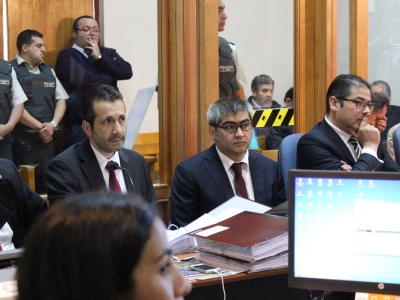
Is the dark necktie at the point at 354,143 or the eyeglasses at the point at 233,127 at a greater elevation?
the eyeglasses at the point at 233,127

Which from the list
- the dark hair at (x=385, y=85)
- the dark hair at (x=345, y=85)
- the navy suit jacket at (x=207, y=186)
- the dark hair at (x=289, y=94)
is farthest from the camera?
the dark hair at (x=385, y=85)

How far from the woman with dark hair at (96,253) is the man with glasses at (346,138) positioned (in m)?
2.68

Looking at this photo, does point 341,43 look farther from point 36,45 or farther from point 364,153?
point 36,45

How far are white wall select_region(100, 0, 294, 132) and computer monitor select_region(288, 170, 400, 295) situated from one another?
2602 millimetres

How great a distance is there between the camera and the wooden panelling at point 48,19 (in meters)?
4.10

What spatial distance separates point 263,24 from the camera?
199 inches

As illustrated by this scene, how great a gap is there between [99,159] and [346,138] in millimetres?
1307

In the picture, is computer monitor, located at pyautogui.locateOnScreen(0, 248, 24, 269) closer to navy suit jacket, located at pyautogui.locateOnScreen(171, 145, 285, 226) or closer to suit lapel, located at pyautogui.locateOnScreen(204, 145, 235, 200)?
navy suit jacket, located at pyautogui.locateOnScreen(171, 145, 285, 226)

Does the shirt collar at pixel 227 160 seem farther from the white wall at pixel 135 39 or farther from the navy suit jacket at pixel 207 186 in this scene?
the white wall at pixel 135 39

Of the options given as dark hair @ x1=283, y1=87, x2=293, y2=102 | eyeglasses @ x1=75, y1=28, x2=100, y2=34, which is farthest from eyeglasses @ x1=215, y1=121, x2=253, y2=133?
dark hair @ x1=283, y1=87, x2=293, y2=102

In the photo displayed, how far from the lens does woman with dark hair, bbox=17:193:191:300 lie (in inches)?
37.6

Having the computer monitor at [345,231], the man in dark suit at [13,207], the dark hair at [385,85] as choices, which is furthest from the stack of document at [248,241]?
the dark hair at [385,85]

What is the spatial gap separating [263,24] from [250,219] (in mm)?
2827

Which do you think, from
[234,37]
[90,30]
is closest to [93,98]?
[90,30]
